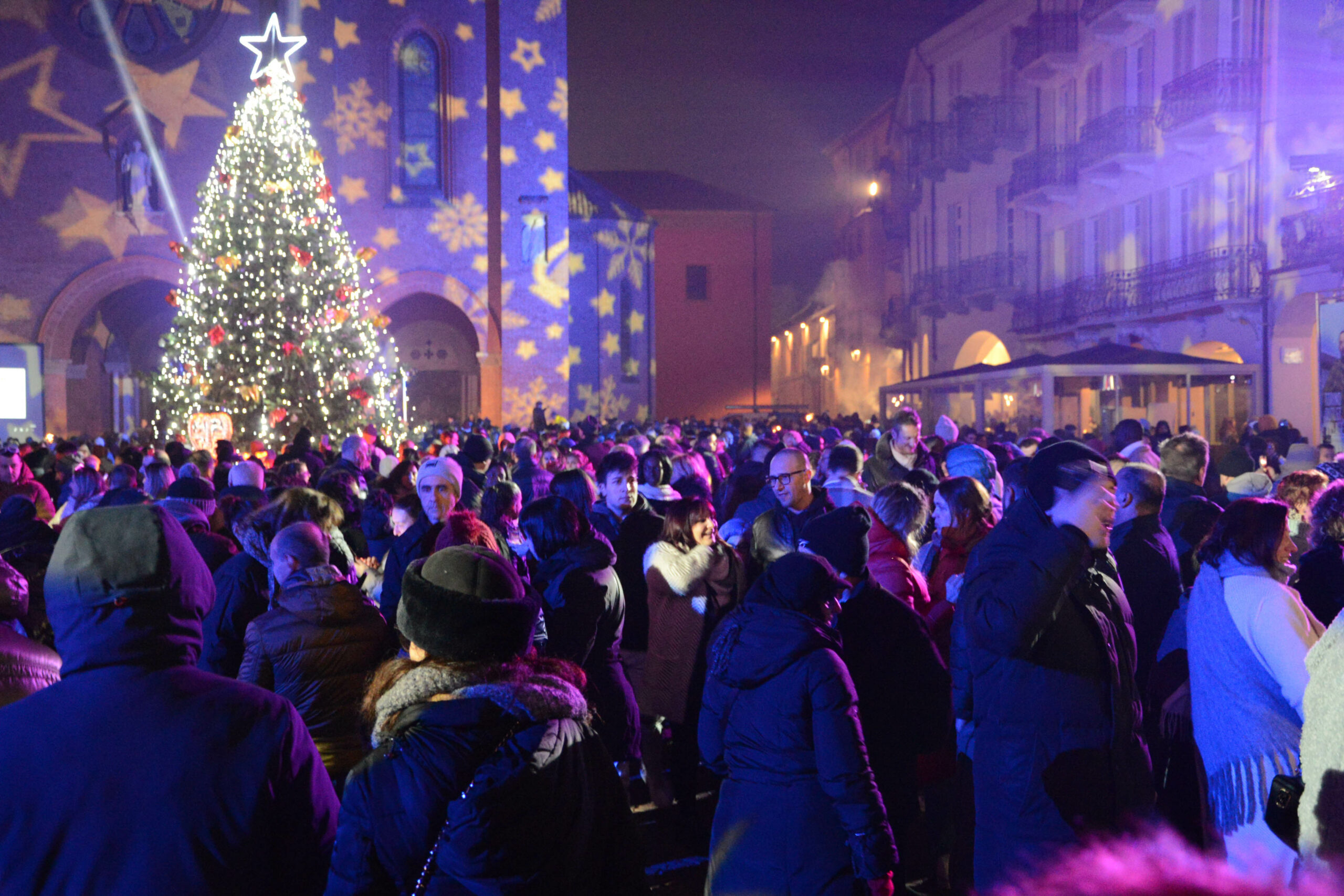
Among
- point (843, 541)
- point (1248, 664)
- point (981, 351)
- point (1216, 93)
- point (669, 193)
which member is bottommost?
point (1248, 664)

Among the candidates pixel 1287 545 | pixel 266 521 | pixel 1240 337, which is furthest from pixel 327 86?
pixel 1287 545

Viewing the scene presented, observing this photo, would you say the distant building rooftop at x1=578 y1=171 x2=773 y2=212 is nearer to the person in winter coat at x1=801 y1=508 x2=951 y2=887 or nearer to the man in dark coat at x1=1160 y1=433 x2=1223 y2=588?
the man in dark coat at x1=1160 y1=433 x2=1223 y2=588

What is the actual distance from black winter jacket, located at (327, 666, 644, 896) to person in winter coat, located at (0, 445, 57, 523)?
5.37 metres

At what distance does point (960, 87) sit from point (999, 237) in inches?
215

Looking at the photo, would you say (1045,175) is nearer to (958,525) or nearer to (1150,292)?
(1150,292)

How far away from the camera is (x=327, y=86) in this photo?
2828 cm

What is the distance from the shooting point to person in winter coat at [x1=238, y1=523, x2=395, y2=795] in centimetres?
381

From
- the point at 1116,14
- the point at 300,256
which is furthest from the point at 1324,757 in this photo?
the point at 1116,14

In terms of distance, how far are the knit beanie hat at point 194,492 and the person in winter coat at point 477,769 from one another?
4751mm

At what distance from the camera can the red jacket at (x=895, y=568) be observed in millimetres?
4902

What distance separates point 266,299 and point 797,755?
18.1 m

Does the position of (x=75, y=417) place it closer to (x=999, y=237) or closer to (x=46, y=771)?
(x=999, y=237)

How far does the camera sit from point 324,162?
92.6ft

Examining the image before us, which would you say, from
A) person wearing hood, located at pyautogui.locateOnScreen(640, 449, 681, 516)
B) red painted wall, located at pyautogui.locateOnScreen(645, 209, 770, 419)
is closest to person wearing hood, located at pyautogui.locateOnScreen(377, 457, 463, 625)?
person wearing hood, located at pyautogui.locateOnScreen(640, 449, 681, 516)
